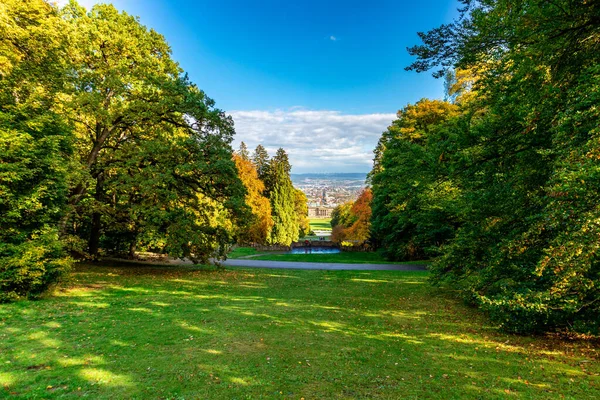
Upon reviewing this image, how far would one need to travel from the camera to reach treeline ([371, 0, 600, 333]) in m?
5.03

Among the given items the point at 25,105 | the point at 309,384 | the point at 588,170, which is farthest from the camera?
the point at 25,105

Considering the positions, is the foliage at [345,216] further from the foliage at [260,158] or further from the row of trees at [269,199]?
the foliage at [260,158]

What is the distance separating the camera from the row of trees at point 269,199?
1539 inches

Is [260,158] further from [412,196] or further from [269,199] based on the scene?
[412,196]

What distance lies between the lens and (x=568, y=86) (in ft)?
22.5

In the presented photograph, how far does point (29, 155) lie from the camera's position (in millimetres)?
10469

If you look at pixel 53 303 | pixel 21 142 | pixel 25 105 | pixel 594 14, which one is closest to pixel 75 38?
pixel 25 105

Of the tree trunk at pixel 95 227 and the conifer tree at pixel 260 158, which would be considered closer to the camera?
the tree trunk at pixel 95 227

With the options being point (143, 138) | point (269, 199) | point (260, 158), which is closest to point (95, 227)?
point (143, 138)

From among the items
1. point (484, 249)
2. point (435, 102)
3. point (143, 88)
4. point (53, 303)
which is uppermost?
point (435, 102)

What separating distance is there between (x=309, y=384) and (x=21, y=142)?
37.8ft

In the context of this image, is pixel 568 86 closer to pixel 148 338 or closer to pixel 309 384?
pixel 309 384

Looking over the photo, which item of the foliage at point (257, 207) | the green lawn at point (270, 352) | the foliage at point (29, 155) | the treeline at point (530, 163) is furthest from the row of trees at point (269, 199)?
the treeline at point (530, 163)

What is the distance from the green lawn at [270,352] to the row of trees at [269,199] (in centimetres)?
2516
